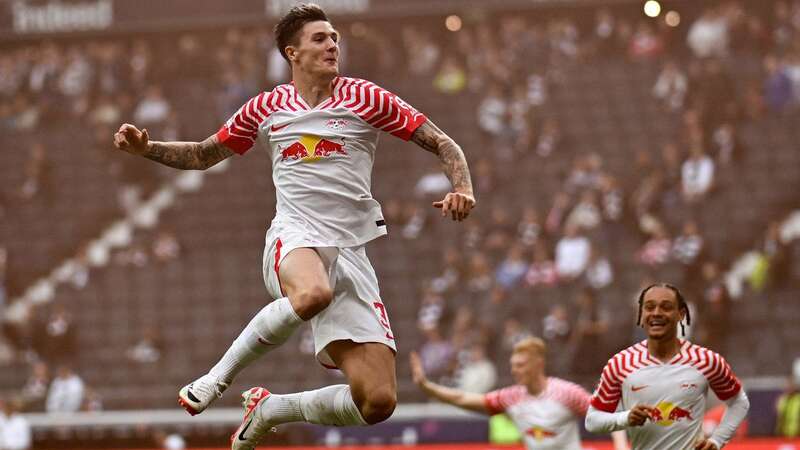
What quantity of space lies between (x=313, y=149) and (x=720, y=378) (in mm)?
2387

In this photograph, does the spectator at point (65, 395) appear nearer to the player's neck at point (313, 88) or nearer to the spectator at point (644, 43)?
the spectator at point (644, 43)

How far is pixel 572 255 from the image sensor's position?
60.9 feet

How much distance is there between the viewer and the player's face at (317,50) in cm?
686

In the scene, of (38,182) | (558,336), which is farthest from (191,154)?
(38,182)

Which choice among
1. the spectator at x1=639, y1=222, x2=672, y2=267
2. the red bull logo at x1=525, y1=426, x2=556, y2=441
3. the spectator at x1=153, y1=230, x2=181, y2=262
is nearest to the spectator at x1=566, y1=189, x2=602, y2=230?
the spectator at x1=639, y1=222, x2=672, y2=267

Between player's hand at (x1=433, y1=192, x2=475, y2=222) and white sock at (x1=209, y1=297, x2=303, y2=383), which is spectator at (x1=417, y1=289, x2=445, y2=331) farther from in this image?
player's hand at (x1=433, y1=192, x2=475, y2=222)

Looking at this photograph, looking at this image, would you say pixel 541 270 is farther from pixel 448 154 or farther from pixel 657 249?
pixel 448 154

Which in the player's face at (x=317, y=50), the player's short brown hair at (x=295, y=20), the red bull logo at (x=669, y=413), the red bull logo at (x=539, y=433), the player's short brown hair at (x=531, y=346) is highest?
the player's short brown hair at (x=295, y=20)

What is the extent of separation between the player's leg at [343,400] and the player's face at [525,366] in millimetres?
2747

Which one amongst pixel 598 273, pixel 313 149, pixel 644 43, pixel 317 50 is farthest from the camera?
pixel 644 43

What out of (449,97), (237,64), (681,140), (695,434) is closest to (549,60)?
(449,97)

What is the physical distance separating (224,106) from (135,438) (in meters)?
7.73

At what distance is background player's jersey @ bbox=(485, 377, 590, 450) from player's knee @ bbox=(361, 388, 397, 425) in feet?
9.65

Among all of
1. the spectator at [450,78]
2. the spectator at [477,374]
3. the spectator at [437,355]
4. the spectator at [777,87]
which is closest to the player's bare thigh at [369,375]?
the spectator at [477,374]
